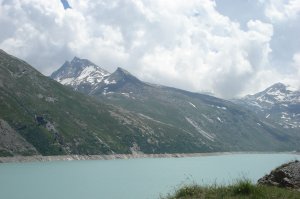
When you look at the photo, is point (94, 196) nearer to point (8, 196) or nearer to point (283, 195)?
point (8, 196)

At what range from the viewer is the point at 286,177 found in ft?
58.5

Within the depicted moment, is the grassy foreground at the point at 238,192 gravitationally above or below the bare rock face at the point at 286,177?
below

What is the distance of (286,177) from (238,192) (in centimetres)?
347

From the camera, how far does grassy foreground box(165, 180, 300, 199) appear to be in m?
14.9

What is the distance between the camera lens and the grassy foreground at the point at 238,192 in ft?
48.9

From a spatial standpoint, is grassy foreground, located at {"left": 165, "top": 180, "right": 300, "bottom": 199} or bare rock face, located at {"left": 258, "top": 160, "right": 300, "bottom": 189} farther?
bare rock face, located at {"left": 258, "top": 160, "right": 300, "bottom": 189}

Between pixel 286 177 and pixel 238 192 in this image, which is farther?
pixel 286 177

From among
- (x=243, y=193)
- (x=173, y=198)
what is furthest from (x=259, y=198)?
(x=173, y=198)

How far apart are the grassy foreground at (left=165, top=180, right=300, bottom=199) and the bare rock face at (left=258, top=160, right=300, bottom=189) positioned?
4.92 ft

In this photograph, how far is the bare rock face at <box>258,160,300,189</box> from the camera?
17406 mm

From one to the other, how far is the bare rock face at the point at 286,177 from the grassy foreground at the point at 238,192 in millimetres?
1501

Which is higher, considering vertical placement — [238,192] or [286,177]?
[286,177]

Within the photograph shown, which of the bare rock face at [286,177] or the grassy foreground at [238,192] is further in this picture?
the bare rock face at [286,177]

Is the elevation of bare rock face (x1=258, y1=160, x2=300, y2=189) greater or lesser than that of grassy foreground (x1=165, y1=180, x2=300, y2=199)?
greater
